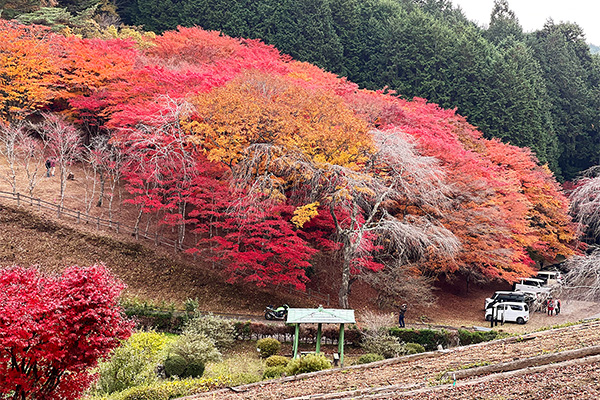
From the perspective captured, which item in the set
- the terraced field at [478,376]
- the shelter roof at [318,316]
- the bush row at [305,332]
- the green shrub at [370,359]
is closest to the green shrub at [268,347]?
the bush row at [305,332]

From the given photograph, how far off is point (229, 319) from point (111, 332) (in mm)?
9287

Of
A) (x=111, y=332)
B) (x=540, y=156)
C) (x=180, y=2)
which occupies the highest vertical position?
(x=180, y=2)

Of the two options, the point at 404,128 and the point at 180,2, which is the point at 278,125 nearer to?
the point at 404,128

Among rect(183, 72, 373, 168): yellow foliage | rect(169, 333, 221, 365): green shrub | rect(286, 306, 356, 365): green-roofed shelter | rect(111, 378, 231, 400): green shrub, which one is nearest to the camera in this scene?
rect(111, 378, 231, 400): green shrub

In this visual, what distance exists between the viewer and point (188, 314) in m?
19.1

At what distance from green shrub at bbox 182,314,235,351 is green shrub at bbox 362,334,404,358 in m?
4.71

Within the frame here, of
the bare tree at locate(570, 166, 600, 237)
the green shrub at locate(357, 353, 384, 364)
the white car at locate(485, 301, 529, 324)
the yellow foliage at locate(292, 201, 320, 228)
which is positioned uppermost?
the bare tree at locate(570, 166, 600, 237)

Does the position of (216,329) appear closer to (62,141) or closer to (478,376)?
(478,376)

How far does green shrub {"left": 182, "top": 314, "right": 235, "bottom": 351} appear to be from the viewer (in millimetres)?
18047

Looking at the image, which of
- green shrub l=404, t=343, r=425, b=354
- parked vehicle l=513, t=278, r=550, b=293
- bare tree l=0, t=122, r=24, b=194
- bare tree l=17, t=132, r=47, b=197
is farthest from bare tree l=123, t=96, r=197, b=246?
parked vehicle l=513, t=278, r=550, b=293

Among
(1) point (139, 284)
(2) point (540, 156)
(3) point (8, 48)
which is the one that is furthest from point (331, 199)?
(2) point (540, 156)

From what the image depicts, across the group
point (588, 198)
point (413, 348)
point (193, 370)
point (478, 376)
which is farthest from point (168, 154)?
point (588, 198)

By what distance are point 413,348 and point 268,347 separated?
4.82 metres

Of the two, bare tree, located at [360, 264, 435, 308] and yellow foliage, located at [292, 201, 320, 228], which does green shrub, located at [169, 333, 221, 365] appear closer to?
yellow foliage, located at [292, 201, 320, 228]
